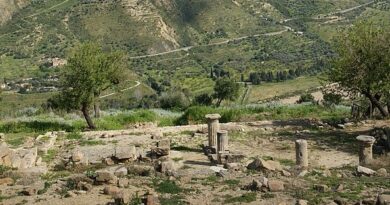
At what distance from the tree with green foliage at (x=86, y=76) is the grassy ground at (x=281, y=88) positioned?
52807mm

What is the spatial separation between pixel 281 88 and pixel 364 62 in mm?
65834

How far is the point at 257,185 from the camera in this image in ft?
57.4

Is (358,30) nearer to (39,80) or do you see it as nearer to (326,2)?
(39,80)

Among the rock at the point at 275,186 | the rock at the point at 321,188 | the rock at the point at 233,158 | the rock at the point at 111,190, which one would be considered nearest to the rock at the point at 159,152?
the rock at the point at 233,158

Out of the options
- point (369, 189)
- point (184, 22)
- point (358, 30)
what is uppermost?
point (184, 22)

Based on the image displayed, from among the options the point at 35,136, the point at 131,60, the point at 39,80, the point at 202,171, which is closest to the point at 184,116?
the point at 35,136

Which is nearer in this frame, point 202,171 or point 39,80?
point 202,171

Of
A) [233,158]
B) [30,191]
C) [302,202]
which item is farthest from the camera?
[233,158]

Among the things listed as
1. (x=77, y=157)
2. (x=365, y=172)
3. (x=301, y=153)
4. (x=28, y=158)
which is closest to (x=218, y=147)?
(x=301, y=153)

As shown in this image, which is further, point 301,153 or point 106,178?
point 301,153

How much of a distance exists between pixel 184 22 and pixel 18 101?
6274cm

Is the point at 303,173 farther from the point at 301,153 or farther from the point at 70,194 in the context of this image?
the point at 70,194

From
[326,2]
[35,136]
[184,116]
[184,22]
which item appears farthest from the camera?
[326,2]

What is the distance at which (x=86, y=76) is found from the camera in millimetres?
32719
